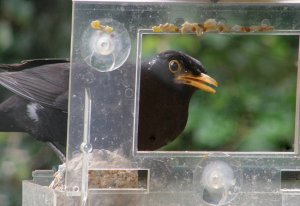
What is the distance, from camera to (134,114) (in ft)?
9.95

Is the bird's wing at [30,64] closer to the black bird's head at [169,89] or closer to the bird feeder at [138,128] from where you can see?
the black bird's head at [169,89]

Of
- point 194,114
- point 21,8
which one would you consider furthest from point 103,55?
point 21,8

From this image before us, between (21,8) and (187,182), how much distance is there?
8.51 ft

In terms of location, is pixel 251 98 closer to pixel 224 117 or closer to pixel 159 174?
pixel 224 117

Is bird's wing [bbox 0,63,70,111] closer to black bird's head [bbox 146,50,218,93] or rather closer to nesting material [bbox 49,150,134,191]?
black bird's head [bbox 146,50,218,93]

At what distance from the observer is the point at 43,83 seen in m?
3.68

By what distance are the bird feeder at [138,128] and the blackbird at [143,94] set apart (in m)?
0.06

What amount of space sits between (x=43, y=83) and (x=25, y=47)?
1.79 meters

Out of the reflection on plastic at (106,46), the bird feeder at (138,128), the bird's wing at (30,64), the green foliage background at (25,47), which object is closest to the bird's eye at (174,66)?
the bird feeder at (138,128)

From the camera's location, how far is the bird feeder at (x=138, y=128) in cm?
298

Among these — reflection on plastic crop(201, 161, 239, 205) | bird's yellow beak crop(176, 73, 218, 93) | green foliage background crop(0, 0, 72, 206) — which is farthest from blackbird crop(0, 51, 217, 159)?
green foliage background crop(0, 0, 72, 206)

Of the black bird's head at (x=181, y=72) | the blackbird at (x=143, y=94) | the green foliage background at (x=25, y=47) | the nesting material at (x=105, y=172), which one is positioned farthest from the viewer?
the green foliage background at (x=25, y=47)

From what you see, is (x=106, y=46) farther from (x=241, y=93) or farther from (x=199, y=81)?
(x=241, y=93)

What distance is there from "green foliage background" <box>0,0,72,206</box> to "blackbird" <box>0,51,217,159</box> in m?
1.33
